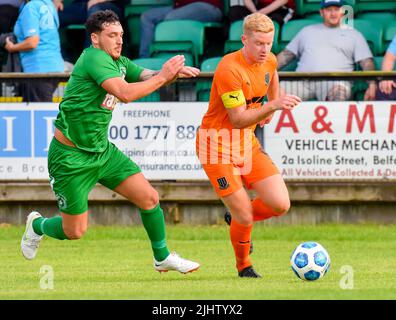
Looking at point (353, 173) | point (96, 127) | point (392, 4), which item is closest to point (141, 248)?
point (353, 173)

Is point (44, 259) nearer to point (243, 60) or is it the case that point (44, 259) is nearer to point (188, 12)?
point (243, 60)

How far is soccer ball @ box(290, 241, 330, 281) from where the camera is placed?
11.4 m

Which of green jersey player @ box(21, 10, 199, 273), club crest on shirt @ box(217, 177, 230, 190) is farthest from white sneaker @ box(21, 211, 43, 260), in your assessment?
club crest on shirt @ box(217, 177, 230, 190)

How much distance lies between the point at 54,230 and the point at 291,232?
4.62m

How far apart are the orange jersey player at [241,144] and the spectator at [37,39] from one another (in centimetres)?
563

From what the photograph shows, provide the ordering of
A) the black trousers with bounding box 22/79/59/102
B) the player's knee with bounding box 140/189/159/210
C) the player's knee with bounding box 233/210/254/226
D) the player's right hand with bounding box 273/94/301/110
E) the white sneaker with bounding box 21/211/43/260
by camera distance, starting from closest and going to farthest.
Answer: the player's right hand with bounding box 273/94/301/110 → the player's knee with bounding box 140/189/159/210 → the player's knee with bounding box 233/210/254/226 → the white sneaker with bounding box 21/211/43/260 → the black trousers with bounding box 22/79/59/102

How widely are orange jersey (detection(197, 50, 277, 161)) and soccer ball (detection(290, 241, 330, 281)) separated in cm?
107

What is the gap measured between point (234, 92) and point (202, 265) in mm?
2365

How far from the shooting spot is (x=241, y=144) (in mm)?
11922

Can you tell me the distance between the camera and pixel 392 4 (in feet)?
59.9

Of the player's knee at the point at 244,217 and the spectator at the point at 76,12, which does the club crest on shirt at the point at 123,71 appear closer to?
the player's knee at the point at 244,217

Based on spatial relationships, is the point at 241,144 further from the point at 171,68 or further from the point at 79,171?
the point at 79,171

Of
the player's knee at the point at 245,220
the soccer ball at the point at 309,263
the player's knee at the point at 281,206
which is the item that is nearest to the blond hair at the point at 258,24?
the player's knee at the point at 281,206

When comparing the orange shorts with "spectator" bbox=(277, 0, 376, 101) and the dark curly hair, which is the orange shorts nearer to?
the dark curly hair
